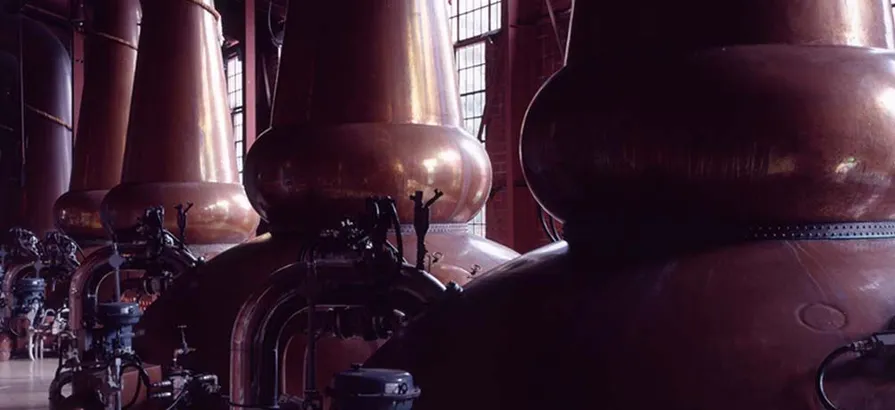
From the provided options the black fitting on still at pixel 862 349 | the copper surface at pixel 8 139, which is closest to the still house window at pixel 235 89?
the copper surface at pixel 8 139

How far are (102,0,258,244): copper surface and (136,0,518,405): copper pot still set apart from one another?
1.81 metres

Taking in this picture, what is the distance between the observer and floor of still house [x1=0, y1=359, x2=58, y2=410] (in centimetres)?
834

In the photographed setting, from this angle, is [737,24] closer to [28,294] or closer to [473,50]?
[28,294]

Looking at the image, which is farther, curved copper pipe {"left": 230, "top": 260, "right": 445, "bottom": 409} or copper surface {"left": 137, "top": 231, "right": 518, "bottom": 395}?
copper surface {"left": 137, "top": 231, "right": 518, "bottom": 395}

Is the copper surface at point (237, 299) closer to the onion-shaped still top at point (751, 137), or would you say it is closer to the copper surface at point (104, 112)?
the onion-shaped still top at point (751, 137)

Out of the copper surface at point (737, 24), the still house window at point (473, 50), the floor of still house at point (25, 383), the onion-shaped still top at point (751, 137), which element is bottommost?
the floor of still house at point (25, 383)

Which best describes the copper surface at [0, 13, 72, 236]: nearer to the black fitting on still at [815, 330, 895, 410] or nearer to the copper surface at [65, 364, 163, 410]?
the copper surface at [65, 364, 163, 410]

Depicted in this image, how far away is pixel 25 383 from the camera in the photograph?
9547mm

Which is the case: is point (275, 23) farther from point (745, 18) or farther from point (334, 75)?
point (745, 18)

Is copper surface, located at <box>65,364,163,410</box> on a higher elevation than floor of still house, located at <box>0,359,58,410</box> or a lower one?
higher

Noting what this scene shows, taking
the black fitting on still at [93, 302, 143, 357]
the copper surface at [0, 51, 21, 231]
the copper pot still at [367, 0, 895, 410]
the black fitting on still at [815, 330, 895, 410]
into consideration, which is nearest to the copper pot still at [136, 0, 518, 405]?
the black fitting on still at [93, 302, 143, 357]

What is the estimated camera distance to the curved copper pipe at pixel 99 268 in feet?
17.6

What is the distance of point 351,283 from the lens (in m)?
2.82

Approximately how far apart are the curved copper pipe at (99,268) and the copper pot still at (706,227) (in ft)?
10.1
